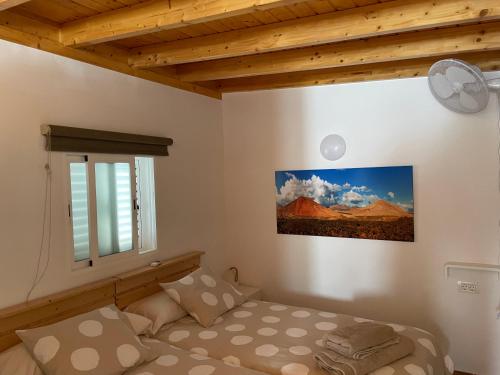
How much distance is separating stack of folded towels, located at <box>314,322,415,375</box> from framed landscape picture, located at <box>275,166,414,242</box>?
41.0 inches

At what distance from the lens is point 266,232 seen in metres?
3.73

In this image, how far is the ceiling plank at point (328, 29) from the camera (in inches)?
78.9

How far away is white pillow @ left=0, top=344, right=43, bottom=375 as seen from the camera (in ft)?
6.29

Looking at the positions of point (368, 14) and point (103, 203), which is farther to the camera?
point (103, 203)

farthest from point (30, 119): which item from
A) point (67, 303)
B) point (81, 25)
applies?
point (67, 303)

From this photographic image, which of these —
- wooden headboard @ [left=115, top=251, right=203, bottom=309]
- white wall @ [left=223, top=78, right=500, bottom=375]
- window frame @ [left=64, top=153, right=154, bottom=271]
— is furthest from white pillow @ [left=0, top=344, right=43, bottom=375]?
white wall @ [left=223, top=78, right=500, bottom=375]

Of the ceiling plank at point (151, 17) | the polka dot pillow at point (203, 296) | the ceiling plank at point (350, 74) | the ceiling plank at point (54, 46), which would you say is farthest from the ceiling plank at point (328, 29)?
the polka dot pillow at point (203, 296)

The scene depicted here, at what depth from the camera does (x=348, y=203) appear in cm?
330

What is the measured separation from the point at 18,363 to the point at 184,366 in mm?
835

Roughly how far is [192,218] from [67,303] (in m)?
1.34

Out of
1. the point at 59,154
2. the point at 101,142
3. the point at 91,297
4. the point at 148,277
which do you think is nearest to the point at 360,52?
the point at 101,142

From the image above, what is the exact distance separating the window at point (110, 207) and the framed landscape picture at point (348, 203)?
4.00 feet

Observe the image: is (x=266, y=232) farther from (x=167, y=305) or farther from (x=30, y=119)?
(x=30, y=119)

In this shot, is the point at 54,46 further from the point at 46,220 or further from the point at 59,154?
the point at 46,220
